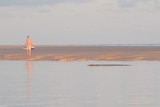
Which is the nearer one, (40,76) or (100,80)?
(100,80)

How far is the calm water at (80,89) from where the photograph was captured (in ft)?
49.8

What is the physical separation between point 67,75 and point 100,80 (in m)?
2.84

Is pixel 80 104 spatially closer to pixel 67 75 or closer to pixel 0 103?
pixel 0 103

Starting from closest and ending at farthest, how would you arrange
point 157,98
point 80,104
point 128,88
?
point 80,104 < point 157,98 < point 128,88

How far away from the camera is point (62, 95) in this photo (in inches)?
660

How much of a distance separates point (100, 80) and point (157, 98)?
606 cm

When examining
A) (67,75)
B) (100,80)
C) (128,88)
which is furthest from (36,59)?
(128,88)

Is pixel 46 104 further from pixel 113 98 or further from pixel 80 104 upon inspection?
pixel 113 98

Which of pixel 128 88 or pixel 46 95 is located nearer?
pixel 46 95

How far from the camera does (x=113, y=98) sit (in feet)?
52.5

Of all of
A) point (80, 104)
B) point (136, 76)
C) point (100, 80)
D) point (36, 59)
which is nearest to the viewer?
point (80, 104)

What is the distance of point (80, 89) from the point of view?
18328mm

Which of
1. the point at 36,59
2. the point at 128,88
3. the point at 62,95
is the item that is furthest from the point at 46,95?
the point at 36,59

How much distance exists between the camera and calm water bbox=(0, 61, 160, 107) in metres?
15.2
